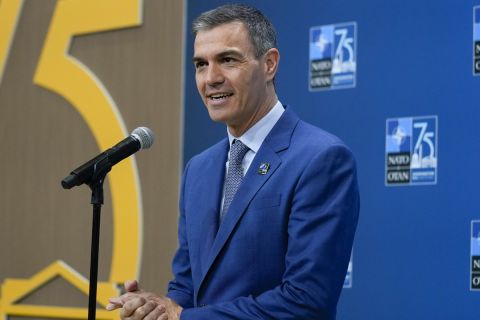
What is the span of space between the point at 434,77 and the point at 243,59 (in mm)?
1313

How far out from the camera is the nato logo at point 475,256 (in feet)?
10.8

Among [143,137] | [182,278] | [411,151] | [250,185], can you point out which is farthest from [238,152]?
[411,151]

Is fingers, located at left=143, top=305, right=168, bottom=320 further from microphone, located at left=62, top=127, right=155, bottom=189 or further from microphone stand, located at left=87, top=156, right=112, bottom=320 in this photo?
microphone, located at left=62, top=127, right=155, bottom=189

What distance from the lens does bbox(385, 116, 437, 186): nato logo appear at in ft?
11.3

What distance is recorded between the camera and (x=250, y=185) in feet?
7.57

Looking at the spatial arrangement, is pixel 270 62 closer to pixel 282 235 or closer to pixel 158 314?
pixel 282 235

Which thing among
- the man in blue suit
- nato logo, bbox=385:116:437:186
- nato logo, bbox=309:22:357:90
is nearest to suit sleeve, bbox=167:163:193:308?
the man in blue suit

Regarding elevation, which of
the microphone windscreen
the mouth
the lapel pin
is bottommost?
the lapel pin

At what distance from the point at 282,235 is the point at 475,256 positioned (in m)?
1.33

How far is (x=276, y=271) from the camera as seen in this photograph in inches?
88.0

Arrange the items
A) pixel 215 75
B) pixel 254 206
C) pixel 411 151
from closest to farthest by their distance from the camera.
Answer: pixel 254 206 < pixel 215 75 < pixel 411 151

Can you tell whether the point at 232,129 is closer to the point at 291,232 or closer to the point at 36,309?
the point at 291,232

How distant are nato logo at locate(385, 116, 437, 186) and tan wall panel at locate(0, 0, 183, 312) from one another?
1.21 m

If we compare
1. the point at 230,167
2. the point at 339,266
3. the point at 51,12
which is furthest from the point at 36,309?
the point at 339,266
